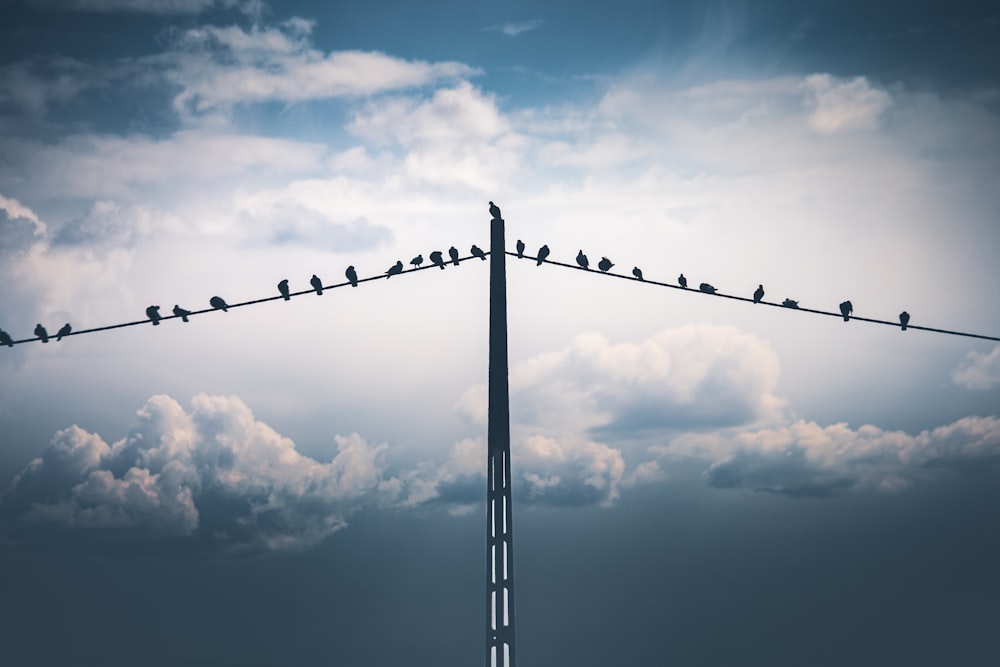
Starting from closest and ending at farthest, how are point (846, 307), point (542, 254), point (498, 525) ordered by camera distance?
1. point (498, 525)
2. point (542, 254)
3. point (846, 307)

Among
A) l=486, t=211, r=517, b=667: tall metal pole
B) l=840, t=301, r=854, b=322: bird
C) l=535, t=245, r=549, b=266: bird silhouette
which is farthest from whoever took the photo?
l=840, t=301, r=854, b=322: bird

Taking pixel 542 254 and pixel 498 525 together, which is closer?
pixel 498 525

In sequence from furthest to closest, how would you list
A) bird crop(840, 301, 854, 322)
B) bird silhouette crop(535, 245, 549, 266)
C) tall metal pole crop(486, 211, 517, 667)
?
bird crop(840, 301, 854, 322) → bird silhouette crop(535, 245, 549, 266) → tall metal pole crop(486, 211, 517, 667)

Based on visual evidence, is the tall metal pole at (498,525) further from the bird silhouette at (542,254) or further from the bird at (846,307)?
the bird at (846,307)

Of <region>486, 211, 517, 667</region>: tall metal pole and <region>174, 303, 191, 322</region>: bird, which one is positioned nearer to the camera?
<region>486, 211, 517, 667</region>: tall metal pole

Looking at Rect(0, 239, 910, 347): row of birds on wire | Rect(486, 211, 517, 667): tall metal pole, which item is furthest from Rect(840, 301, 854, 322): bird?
Rect(486, 211, 517, 667): tall metal pole

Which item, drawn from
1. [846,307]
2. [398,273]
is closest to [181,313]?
[398,273]

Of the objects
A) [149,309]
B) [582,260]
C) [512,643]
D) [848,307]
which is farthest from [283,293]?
[848,307]

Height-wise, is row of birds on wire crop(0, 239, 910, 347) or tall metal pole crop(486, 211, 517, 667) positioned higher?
row of birds on wire crop(0, 239, 910, 347)

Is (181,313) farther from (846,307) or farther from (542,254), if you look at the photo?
(846,307)

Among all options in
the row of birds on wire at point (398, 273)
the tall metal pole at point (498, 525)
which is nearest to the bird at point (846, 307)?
the row of birds on wire at point (398, 273)

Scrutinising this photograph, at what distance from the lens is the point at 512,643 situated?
15.6 m

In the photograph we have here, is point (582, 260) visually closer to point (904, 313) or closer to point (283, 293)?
point (283, 293)

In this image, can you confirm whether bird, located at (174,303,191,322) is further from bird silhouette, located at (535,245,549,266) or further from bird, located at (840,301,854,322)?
bird, located at (840,301,854,322)
